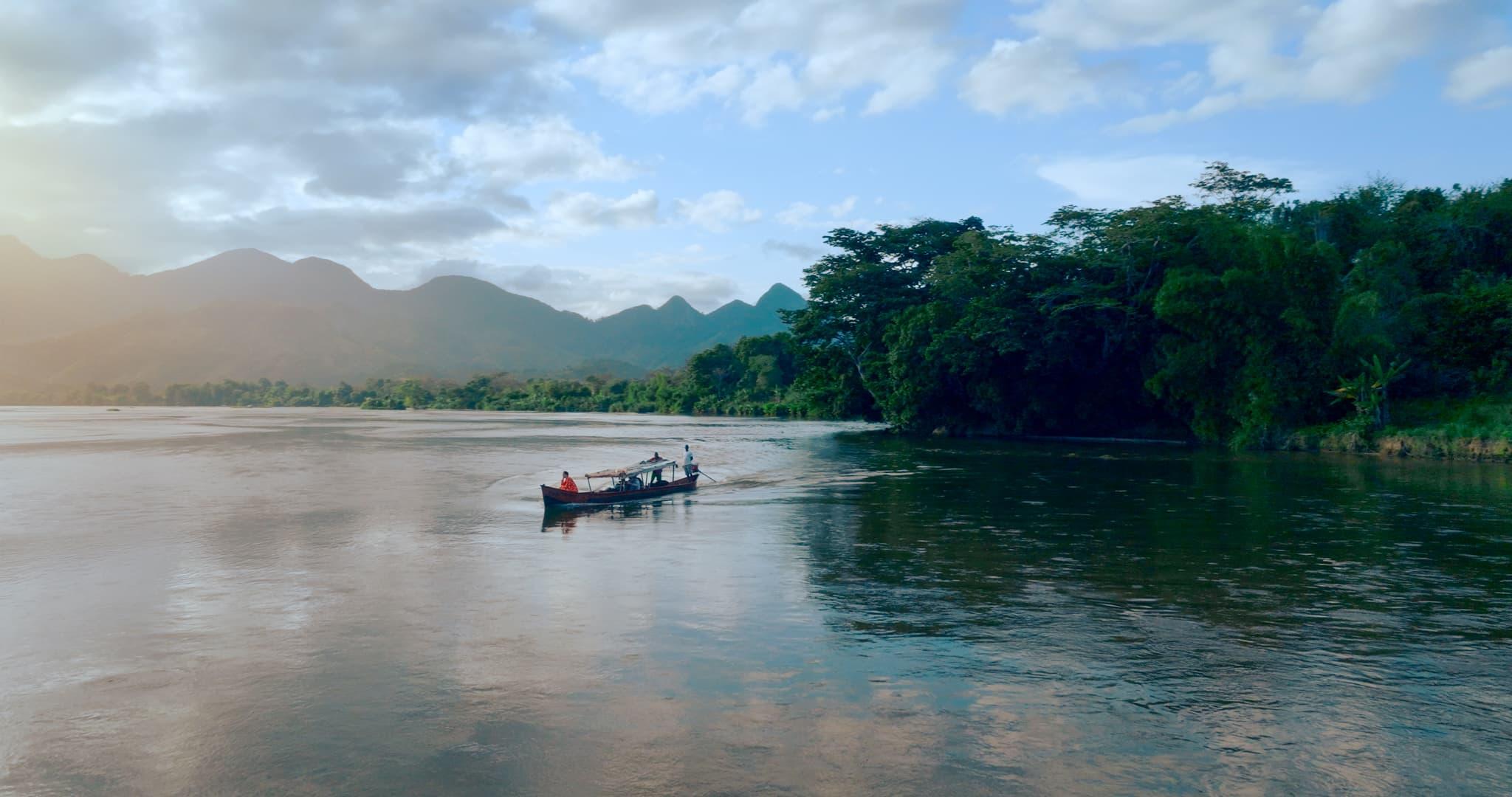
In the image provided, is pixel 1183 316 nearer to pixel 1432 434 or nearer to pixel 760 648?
pixel 1432 434

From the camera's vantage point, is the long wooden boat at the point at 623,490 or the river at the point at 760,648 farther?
the long wooden boat at the point at 623,490

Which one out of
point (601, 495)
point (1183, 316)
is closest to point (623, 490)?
point (601, 495)

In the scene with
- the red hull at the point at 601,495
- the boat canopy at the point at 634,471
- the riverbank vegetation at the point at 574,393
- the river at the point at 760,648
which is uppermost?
the riverbank vegetation at the point at 574,393

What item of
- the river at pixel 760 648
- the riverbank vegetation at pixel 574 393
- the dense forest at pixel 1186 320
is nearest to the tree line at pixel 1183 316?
the dense forest at pixel 1186 320

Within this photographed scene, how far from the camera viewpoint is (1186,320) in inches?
1919

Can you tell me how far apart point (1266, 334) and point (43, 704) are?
1986 inches

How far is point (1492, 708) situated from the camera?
8.80 meters

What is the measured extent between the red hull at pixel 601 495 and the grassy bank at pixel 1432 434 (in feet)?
110

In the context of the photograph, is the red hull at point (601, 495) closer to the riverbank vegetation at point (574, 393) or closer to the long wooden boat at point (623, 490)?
the long wooden boat at point (623, 490)

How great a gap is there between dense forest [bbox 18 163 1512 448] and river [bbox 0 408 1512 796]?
68.5 ft

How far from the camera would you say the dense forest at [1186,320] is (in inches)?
1719

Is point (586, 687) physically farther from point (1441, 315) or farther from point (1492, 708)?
point (1441, 315)

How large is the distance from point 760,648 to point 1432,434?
41005 mm

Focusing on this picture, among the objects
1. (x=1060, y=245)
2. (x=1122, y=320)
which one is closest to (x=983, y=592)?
(x=1122, y=320)
